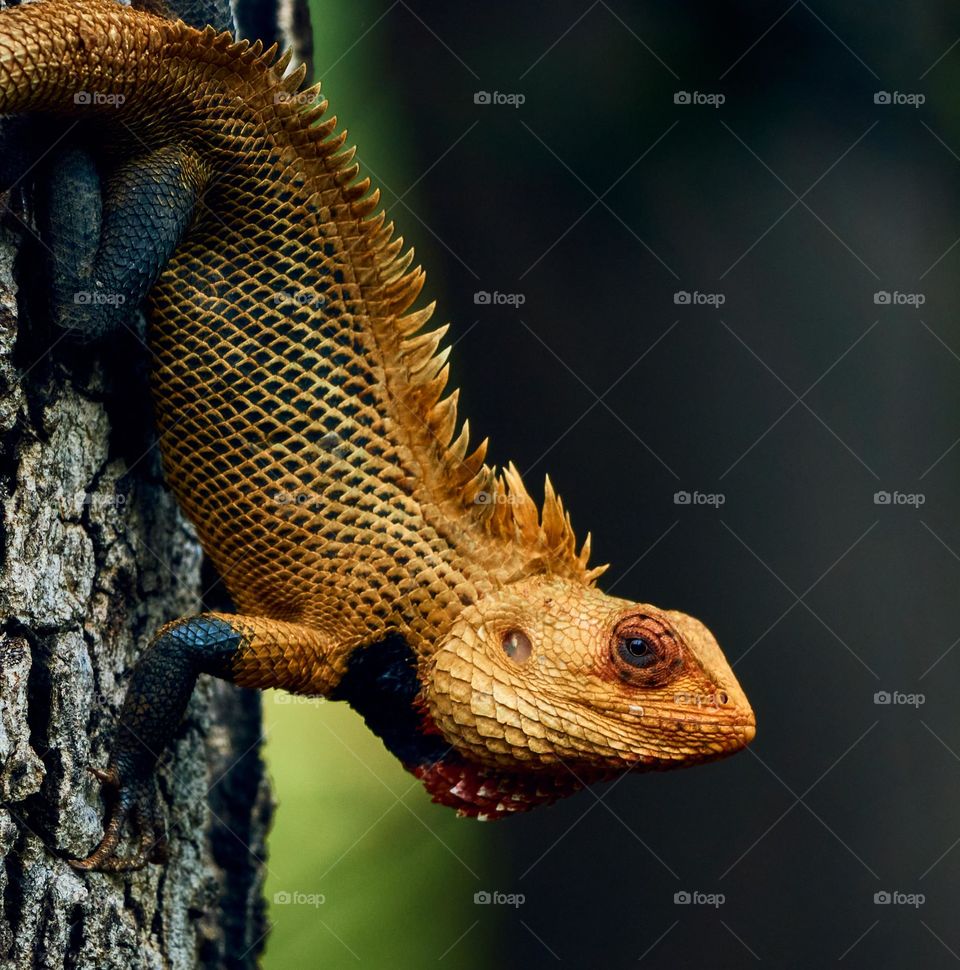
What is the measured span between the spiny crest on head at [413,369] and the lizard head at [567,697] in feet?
0.48

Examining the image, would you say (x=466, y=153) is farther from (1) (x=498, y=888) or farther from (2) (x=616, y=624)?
(1) (x=498, y=888)

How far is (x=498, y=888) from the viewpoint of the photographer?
10.8ft

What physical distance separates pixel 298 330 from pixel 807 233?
1.84m

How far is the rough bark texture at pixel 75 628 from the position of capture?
175 centimetres

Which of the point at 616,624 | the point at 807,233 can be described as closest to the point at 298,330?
the point at 616,624

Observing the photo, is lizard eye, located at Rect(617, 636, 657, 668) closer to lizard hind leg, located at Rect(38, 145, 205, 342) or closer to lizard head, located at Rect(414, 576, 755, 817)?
lizard head, located at Rect(414, 576, 755, 817)

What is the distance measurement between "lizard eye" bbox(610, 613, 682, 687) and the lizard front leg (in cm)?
58

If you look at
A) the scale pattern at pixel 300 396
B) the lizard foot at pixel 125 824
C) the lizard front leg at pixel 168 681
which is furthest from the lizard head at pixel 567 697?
the lizard foot at pixel 125 824

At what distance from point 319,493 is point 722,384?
1.57 metres

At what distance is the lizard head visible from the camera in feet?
6.29

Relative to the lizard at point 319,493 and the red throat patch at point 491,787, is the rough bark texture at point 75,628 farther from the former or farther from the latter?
the red throat patch at point 491,787

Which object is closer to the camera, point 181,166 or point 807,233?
point 181,166

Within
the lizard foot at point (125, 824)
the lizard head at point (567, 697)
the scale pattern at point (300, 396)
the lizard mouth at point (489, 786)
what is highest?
the scale pattern at point (300, 396)

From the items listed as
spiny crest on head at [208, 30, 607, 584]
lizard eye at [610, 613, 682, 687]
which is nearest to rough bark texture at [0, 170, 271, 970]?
spiny crest on head at [208, 30, 607, 584]
